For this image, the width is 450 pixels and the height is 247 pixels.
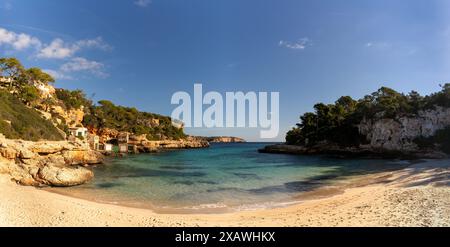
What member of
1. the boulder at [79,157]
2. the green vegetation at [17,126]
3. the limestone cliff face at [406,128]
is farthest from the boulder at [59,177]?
the limestone cliff face at [406,128]

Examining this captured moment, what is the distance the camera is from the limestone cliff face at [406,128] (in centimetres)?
4009

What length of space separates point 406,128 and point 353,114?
1418 cm

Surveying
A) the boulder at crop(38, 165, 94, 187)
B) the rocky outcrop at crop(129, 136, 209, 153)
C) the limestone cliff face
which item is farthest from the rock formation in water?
the boulder at crop(38, 165, 94, 187)

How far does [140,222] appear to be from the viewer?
9031 millimetres

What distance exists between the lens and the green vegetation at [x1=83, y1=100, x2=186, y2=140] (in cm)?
6893

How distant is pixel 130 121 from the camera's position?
8169 centimetres

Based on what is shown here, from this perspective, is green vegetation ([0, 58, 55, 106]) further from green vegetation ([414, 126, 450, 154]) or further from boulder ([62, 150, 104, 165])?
green vegetation ([414, 126, 450, 154])

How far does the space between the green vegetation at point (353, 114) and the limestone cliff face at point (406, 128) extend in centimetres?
102

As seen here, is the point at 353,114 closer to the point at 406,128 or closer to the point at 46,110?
the point at 406,128

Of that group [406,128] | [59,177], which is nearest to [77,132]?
[59,177]

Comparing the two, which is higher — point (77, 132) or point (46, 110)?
point (46, 110)

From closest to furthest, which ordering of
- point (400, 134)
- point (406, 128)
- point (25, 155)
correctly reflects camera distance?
point (25, 155), point (406, 128), point (400, 134)
